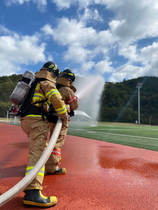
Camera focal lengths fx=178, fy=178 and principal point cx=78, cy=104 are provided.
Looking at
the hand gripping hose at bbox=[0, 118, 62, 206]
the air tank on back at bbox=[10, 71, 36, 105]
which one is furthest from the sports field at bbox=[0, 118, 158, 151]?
the air tank on back at bbox=[10, 71, 36, 105]

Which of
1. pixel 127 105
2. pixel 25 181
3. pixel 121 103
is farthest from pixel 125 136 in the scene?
pixel 127 105

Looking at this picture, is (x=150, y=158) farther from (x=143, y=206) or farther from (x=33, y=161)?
(x=33, y=161)

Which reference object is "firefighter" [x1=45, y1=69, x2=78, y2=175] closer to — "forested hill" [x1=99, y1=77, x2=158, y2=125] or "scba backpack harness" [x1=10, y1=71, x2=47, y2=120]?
"scba backpack harness" [x1=10, y1=71, x2=47, y2=120]

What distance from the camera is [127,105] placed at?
75000 mm

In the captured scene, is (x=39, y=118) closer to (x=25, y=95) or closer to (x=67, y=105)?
(x=25, y=95)

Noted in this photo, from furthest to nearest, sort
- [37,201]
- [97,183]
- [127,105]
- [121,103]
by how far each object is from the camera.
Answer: [127,105]
[121,103]
[97,183]
[37,201]

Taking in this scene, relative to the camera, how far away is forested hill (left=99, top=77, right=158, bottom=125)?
215 ft

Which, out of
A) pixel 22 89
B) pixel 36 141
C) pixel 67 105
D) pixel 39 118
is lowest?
pixel 36 141

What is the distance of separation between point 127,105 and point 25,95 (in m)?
75.4

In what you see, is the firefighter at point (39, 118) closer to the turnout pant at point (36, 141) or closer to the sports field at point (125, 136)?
the turnout pant at point (36, 141)

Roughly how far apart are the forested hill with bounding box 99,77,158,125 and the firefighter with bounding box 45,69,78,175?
61117 millimetres

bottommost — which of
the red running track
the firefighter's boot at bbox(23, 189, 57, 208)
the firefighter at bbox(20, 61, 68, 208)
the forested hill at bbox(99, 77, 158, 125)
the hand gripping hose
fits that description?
the red running track

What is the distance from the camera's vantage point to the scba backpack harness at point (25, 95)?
262cm

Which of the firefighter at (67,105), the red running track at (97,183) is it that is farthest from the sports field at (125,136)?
the firefighter at (67,105)
